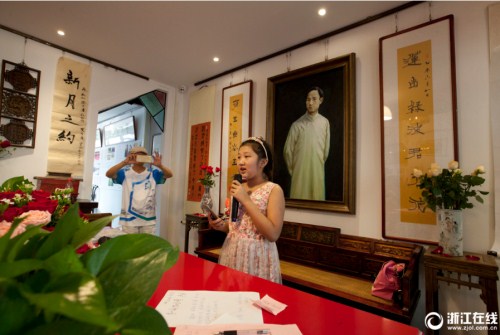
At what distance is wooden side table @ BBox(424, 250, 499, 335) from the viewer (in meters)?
1.44

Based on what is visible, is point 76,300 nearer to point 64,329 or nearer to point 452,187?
point 64,329

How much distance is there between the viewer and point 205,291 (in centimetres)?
88

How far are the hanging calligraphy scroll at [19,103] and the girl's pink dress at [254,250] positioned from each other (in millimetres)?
2761

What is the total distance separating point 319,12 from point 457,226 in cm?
207

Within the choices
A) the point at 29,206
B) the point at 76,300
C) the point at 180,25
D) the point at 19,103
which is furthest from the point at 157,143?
the point at 76,300

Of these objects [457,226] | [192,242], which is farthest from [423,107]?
[192,242]

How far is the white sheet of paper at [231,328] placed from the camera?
2.07 feet

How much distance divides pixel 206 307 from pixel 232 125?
9.17ft

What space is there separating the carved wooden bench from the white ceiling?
2.03 m

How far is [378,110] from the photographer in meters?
2.28

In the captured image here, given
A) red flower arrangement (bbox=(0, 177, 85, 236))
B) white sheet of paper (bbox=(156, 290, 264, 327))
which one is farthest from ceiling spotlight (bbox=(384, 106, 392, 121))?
red flower arrangement (bbox=(0, 177, 85, 236))

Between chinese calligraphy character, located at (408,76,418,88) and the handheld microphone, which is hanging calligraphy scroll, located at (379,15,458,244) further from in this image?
the handheld microphone

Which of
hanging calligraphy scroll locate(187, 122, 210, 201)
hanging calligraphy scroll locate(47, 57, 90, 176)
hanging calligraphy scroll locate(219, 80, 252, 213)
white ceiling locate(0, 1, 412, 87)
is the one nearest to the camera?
white ceiling locate(0, 1, 412, 87)

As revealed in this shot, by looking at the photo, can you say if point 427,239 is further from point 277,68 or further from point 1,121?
point 1,121
